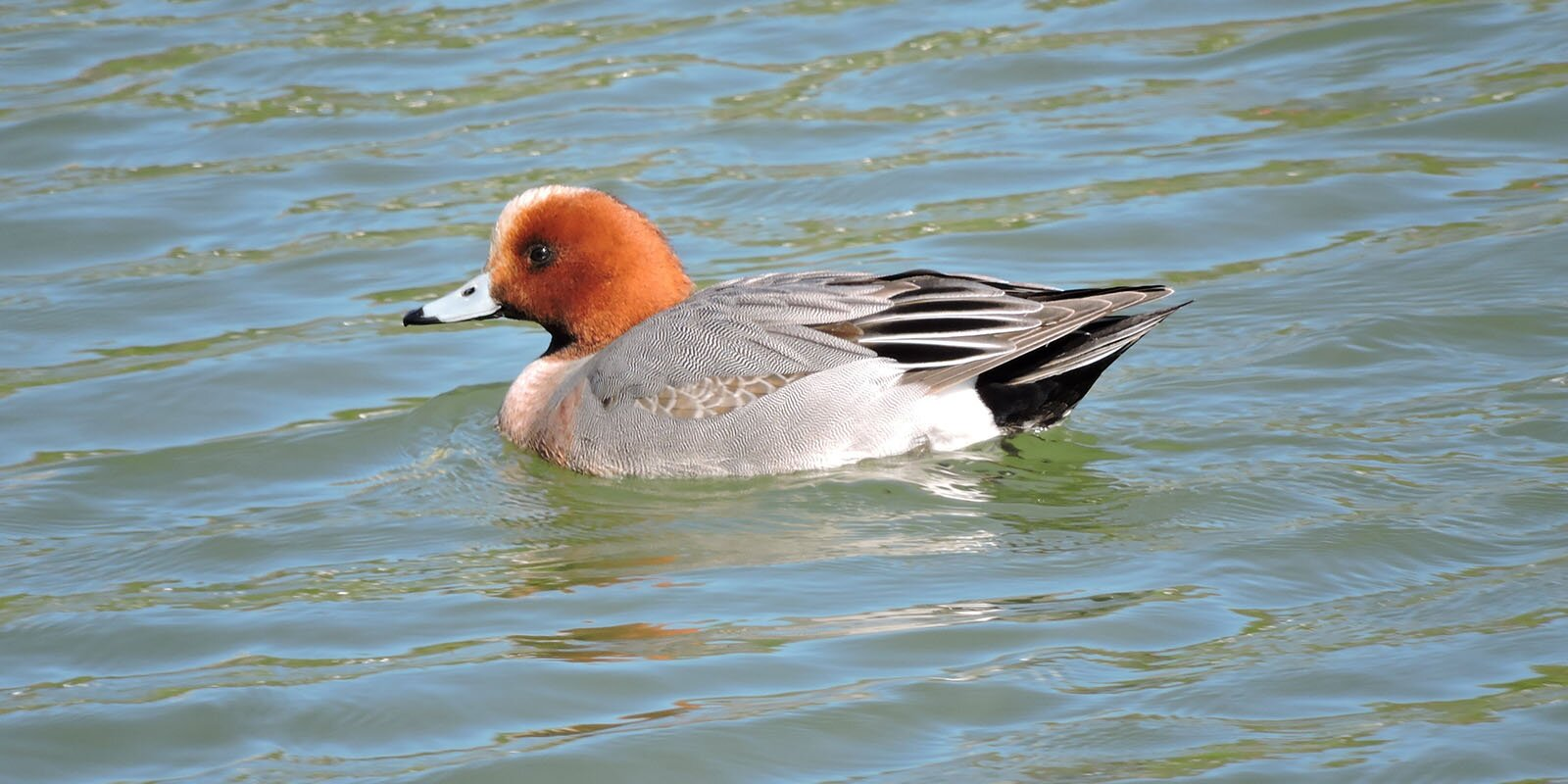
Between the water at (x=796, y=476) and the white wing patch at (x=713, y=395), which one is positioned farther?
the white wing patch at (x=713, y=395)

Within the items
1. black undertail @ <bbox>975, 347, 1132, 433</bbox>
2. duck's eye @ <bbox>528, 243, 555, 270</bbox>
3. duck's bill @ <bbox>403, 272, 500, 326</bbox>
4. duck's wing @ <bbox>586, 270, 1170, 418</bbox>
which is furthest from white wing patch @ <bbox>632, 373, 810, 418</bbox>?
duck's bill @ <bbox>403, 272, 500, 326</bbox>

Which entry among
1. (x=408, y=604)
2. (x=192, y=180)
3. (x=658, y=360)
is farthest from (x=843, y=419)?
(x=192, y=180)

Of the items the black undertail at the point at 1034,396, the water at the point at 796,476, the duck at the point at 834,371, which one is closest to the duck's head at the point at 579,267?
the duck at the point at 834,371

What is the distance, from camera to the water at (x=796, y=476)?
4.32 metres

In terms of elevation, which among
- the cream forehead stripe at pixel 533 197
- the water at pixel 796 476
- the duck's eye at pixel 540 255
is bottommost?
the water at pixel 796 476

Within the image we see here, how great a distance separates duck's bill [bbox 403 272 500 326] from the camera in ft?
22.1

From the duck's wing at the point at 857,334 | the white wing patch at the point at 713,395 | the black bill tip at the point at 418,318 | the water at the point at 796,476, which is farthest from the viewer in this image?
the black bill tip at the point at 418,318

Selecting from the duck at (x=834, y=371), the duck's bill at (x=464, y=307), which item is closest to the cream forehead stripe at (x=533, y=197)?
the duck's bill at (x=464, y=307)

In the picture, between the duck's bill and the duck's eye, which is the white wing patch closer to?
the duck's eye

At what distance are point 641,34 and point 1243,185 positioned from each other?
4077 mm

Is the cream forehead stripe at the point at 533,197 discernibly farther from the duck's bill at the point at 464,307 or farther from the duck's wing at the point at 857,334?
the duck's wing at the point at 857,334

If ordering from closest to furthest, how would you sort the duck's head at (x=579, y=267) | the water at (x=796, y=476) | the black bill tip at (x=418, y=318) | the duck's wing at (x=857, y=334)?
the water at (x=796, y=476)
the duck's wing at (x=857, y=334)
the duck's head at (x=579, y=267)
the black bill tip at (x=418, y=318)

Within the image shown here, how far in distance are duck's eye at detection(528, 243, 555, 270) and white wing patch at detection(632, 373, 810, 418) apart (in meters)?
0.79

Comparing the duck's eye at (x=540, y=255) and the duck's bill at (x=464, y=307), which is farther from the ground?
the duck's eye at (x=540, y=255)
